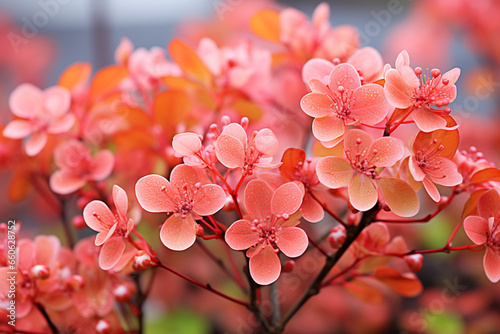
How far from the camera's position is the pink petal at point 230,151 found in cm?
34

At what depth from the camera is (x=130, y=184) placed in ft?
1.97

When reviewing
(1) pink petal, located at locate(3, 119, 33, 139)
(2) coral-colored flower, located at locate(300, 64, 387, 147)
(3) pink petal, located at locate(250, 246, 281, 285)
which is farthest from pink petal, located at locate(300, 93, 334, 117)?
(1) pink petal, located at locate(3, 119, 33, 139)

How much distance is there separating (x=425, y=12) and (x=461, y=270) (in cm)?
66

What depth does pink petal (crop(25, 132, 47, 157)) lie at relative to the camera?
1.66 feet

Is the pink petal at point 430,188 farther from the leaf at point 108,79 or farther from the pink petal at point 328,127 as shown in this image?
the leaf at point 108,79

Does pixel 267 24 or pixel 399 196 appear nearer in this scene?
pixel 399 196

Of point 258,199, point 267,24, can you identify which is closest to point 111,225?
point 258,199

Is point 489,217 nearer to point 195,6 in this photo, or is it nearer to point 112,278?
point 112,278

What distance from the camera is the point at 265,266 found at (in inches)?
13.9

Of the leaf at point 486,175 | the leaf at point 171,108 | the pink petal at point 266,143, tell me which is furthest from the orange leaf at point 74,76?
the leaf at point 486,175

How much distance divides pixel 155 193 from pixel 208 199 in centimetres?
4

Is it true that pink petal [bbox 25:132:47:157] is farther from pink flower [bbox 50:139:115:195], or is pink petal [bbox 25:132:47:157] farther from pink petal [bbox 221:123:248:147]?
pink petal [bbox 221:123:248:147]

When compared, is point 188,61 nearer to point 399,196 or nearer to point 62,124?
point 62,124

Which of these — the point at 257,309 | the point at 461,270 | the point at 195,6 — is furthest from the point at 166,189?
the point at 195,6
